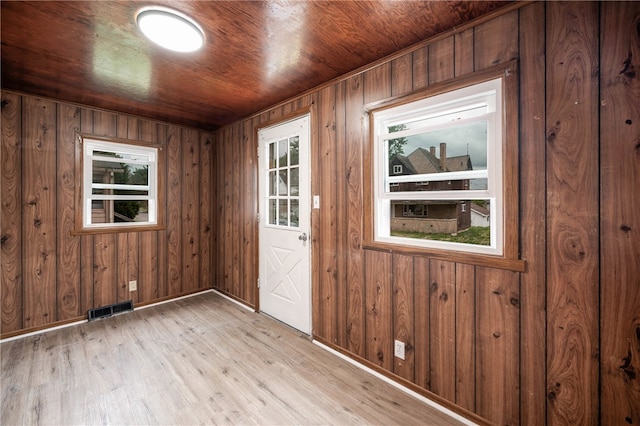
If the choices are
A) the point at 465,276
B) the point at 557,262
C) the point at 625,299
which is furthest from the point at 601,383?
the point at 465,276

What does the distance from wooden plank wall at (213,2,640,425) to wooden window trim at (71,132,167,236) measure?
119 inches

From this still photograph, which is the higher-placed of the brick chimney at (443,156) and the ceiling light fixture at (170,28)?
the ceiling light fixture at (170,28)

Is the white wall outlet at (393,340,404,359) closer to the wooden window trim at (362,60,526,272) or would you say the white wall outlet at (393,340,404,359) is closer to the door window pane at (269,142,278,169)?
the wooden window trim at (362,60,526,272)

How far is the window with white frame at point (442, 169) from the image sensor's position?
164cm

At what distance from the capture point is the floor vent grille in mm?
3168

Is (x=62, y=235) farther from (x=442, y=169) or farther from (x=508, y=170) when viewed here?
(x=508, y=170)

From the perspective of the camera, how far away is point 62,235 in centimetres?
301

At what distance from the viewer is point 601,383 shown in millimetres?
1324

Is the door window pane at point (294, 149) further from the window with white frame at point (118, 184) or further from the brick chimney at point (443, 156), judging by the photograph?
the window with white frame at point (118, 184)

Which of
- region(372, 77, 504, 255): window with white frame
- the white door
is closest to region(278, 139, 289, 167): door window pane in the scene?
the white door

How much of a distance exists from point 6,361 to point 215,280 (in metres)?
2.18

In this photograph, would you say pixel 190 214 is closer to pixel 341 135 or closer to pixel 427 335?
pixel 341 135

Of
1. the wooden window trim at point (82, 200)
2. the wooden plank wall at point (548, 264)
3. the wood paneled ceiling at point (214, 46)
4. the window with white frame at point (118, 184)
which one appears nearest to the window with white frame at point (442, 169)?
the wooden plank wall at point (548, 264)

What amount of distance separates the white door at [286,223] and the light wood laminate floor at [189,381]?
31 cm
